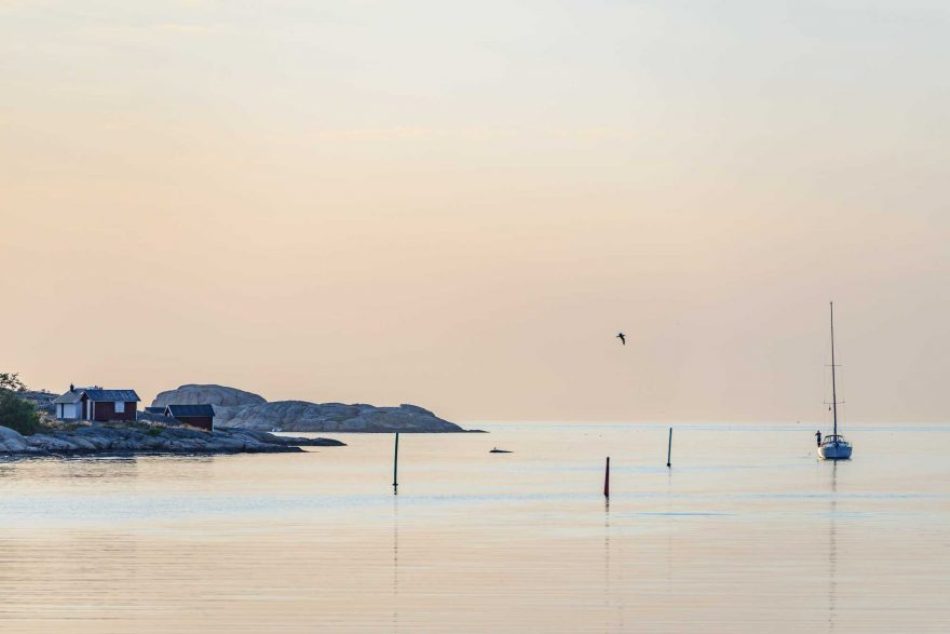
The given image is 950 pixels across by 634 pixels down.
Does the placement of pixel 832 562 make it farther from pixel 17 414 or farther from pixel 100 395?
pixel 100 395

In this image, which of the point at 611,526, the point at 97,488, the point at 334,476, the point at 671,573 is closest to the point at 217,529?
the point at 611,526

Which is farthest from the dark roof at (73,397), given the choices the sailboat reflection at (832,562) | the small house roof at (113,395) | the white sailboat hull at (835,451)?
the sailboat reflection at (832,562)

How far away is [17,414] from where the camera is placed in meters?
160

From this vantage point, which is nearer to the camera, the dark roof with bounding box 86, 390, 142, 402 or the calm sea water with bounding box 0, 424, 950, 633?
the calm sea water with bounding box 0, 424, 950, 633

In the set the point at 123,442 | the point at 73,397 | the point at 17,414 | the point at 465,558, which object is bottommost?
the point at 465,558

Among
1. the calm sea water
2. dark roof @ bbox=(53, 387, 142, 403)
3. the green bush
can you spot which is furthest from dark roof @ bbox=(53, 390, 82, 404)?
the calm sea water

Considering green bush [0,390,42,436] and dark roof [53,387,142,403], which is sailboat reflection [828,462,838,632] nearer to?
green bush [0,390,42,436]

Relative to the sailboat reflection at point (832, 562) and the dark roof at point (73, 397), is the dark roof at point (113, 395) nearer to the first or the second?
the dark roof at point (73, 397)

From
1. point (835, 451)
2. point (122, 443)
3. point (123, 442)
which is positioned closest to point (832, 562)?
point (835, 451)

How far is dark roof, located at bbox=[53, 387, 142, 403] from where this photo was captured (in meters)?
189

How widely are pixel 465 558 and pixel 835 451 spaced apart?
11520 centimetres

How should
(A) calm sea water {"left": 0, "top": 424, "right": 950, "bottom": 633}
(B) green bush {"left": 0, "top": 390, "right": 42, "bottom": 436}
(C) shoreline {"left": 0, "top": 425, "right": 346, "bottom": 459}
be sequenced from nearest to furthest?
(A) calm sea water {"left": 0, "top": 424, "right": 950, "bottom": 633}, (C) shoreline {"left": 0, "top": 425, "right": 346, "bottom": 459}, (B) green bush {"left": 0, "top": 390, "right": 42, "bottom": 436}

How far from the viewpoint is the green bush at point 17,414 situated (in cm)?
15762

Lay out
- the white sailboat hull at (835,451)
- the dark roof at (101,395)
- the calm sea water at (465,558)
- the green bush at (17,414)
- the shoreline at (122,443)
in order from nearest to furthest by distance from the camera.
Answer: the calm sea water at (465,558) < the shoreline at (122,443) < the green bush at (17,414) < the white sailboat hull at (835,451) < the dark roof at (101,395)
